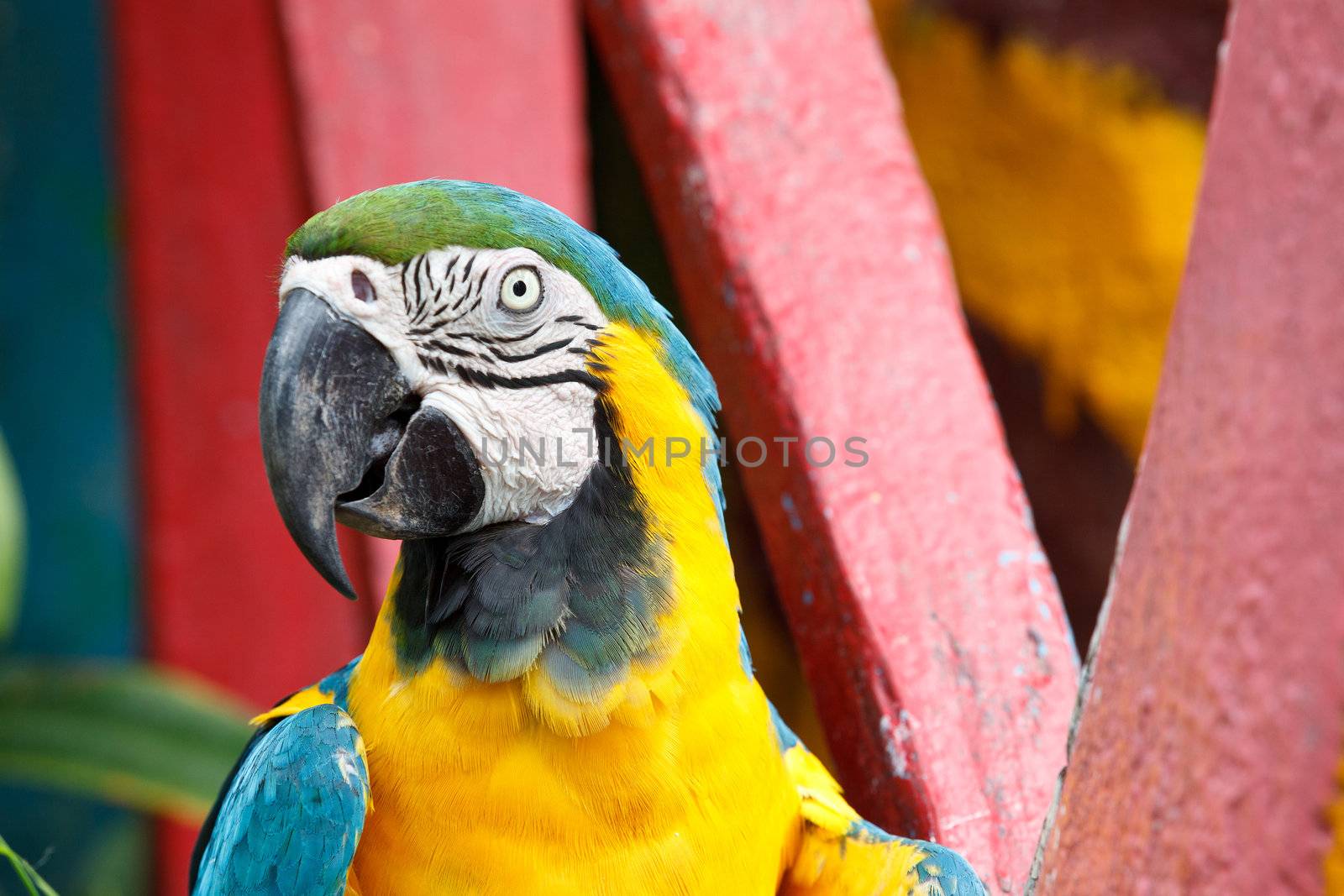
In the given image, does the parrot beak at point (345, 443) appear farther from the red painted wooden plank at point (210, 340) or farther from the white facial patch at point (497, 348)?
the red painted wooden plank at point (210, 340)

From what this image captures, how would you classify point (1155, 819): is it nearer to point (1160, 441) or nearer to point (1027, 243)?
point (1160, 441)

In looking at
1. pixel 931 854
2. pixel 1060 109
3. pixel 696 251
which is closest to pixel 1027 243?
pixel 1060 109

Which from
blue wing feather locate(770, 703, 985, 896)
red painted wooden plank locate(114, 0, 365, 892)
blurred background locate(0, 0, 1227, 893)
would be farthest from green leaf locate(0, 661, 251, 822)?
blue wing feather locate(770, 703, 985, 896)

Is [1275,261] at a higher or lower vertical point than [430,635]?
higher

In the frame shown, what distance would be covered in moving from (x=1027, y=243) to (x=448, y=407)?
8.69ft

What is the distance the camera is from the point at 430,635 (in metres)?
1.16

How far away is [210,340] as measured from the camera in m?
Result: 2.68

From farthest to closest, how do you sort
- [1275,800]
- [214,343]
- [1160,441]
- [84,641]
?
[84,641]
[214,343]
[1160,441]
[1275,800]

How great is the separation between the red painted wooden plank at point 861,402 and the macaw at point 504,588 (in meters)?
0.18

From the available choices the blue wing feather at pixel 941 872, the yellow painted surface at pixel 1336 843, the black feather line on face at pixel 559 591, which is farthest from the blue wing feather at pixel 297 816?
the yellow painted surface at pixel 1336 843

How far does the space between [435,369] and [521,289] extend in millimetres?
113

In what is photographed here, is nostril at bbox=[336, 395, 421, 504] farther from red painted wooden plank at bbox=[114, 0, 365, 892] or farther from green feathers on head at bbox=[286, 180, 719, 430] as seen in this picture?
red painted wooden plank at bbox=[114, 0, 365, 892]

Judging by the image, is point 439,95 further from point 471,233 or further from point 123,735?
point 123,735

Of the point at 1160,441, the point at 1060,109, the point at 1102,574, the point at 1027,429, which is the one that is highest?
the point at 1060,109
